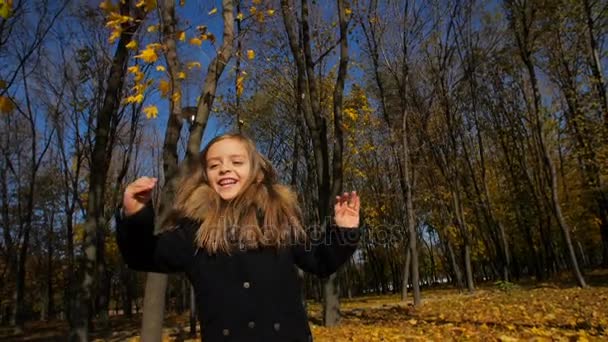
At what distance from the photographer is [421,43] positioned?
1752cm

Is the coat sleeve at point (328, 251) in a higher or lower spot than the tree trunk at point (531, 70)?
lower

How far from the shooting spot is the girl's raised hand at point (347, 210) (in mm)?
2316

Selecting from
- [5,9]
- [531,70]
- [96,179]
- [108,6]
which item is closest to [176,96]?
[108,6]

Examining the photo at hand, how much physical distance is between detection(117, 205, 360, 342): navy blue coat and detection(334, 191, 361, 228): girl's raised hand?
0.04 meters

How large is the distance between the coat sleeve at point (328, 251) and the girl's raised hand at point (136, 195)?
31.1 inches

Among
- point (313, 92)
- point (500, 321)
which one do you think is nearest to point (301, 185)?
point (313, 92)

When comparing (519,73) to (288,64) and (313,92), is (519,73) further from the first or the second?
(313,92)

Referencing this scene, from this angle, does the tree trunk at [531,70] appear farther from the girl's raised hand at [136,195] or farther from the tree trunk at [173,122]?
the girl's raised hand at [136,195]

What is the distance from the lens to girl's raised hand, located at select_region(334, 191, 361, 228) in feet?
7.60

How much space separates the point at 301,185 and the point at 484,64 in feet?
42.9

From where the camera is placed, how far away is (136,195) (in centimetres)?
206

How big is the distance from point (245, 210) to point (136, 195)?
54 cm

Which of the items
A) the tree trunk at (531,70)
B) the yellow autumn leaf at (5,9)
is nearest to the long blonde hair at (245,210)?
the yellow autumn leaf at (5,9)

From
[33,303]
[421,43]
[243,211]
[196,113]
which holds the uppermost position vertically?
[421,43]
